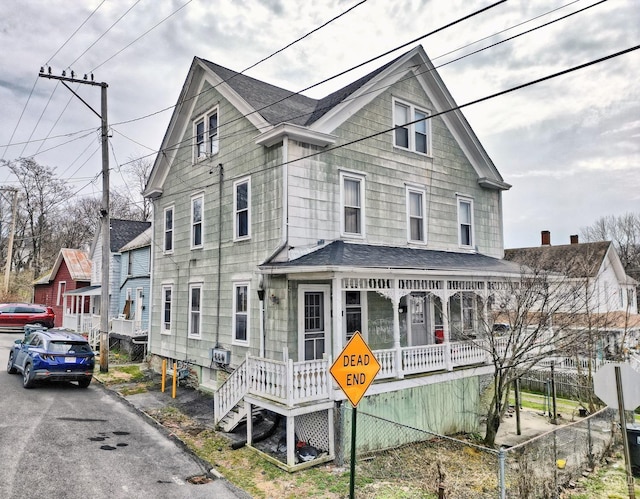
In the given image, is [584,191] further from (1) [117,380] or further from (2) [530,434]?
(1) [117,380]

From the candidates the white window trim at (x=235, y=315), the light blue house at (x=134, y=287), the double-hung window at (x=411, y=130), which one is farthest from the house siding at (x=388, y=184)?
the light blue house at (x=134, y=287)

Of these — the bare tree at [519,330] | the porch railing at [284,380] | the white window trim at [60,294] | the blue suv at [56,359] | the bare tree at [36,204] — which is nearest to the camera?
the porch railing at [284,380]

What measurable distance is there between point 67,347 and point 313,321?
Answer: 322 inches

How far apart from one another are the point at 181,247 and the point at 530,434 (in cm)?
1352

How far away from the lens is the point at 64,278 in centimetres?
3600

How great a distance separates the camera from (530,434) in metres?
13.8

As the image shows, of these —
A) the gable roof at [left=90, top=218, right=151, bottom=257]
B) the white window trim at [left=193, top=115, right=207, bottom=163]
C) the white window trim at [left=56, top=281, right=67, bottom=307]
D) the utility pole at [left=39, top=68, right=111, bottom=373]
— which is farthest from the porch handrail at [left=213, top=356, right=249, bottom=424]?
the white window trim at [left=56, top=281, right=67, bottom=307]

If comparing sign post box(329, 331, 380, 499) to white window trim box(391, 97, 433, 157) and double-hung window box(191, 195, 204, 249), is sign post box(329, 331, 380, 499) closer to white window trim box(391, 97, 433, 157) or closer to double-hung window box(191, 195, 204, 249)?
white window trim box(391, 97, 433, 157)

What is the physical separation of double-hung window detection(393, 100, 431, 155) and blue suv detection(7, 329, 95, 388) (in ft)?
40.5

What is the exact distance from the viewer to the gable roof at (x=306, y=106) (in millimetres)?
13133

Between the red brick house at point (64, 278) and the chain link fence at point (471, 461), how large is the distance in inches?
1146

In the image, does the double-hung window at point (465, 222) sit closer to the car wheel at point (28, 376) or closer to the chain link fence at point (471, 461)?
the chain link fence at point (471, 461)

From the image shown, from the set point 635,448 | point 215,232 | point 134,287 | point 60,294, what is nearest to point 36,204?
point 60,294

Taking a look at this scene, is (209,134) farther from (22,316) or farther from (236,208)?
(22,316)
